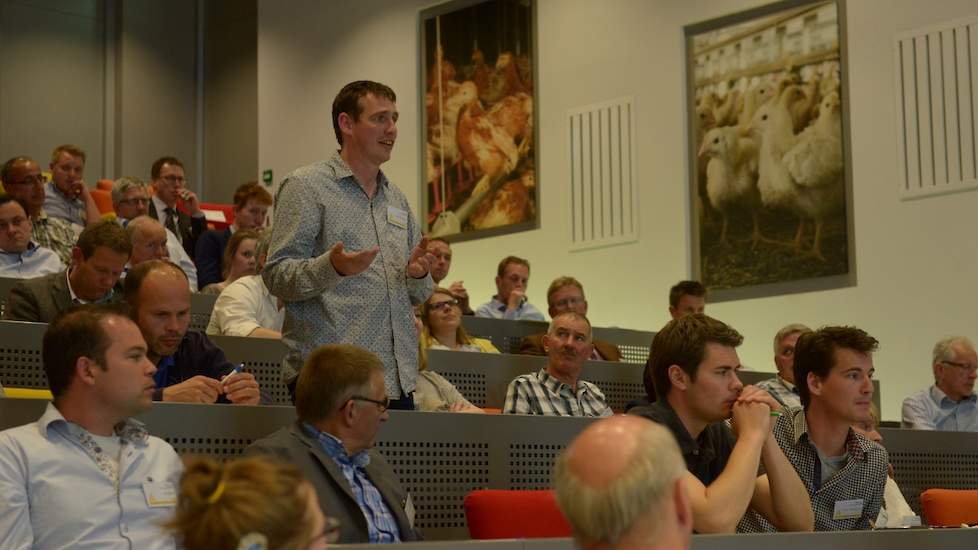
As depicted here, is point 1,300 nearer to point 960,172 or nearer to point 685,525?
point 685,525

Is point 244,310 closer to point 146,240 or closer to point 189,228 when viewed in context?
point 146,240

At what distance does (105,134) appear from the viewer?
41.9 feet

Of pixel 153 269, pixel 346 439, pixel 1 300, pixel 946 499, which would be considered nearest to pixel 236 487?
pixel 346 439

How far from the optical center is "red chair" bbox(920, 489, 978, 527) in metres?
4.19

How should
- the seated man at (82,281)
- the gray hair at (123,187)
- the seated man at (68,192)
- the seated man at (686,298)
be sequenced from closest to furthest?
1. the seated man at (82,281)
2. the gray hair at (123,187)
3. the seated man at (686,298)
4. the seated man at (68,192)

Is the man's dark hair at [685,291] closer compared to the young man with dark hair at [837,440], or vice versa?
the young man with dark hair at [837,440]

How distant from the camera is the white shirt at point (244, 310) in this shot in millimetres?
5625

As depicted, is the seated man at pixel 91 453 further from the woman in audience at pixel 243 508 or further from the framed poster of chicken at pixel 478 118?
the framed poster of chicken at pixel 478 118

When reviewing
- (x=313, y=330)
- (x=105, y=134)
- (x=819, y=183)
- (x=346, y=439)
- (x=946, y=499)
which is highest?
(x=105, y=134)

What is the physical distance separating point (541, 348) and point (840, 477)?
10.9 feet

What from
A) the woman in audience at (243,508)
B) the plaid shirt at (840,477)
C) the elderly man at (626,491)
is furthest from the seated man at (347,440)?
the woman in audience at (243,508)

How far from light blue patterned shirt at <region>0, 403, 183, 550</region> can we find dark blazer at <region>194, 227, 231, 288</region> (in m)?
4.92

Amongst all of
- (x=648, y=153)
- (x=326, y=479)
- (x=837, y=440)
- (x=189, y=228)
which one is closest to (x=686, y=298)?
(x=648, y=153)

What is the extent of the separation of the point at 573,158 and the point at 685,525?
8.25 m
